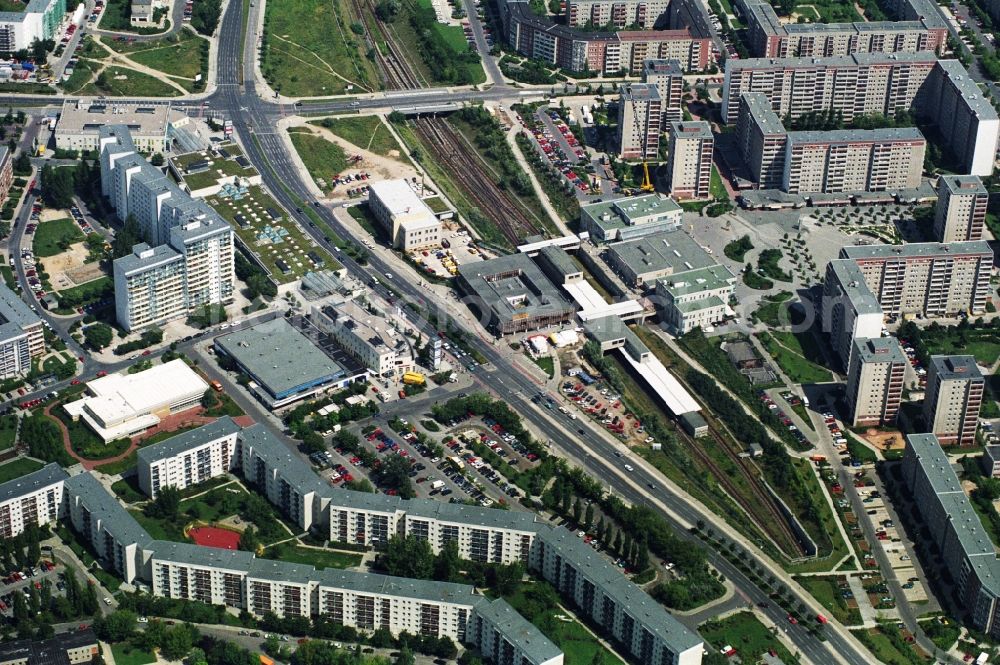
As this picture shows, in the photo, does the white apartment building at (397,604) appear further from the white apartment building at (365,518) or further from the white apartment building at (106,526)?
the white apartment building at (106,526)

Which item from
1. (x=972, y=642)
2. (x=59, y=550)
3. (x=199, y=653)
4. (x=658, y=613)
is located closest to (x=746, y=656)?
(x=658, y=613)

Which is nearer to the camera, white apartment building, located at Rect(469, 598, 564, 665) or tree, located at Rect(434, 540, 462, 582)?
white apartment building, located at Rect(469, 598, 564, 665)

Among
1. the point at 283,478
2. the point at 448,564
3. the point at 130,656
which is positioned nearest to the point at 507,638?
the point at 448,564

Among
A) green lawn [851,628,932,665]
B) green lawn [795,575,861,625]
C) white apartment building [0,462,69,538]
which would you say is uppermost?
white apartment building [0,462,69,538]

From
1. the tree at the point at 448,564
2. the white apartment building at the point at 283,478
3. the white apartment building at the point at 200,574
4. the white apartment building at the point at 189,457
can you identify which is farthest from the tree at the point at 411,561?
the white apartment building at the point at 189,457

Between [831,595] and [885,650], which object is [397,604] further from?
[885,650]

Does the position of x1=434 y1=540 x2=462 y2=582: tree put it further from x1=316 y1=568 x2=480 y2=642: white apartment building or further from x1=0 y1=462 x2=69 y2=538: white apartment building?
x1=0 y1=462 x2=69 y2=538: white apartment building

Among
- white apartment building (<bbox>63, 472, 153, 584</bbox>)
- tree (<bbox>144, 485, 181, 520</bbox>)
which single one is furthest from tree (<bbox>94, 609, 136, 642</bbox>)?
tree (<bbox>144, 485, 181, 520</bbox>)
